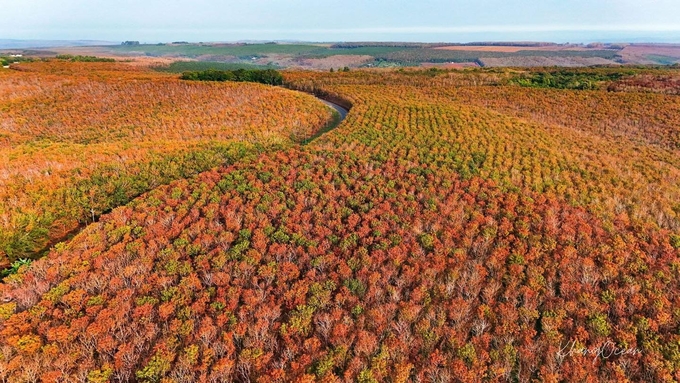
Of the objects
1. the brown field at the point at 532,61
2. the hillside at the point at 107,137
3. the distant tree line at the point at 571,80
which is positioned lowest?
the hillside at the point at 107,137

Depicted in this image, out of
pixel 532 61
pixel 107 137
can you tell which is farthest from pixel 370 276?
pixel 532 61

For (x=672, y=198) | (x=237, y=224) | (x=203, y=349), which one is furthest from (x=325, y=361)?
(x=672, y=198)

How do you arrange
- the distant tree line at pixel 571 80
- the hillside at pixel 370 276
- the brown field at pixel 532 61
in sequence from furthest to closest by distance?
the brown field at pixel 532 61
the distant tree line at pixel 571 80
the hillside at pixel 370 276

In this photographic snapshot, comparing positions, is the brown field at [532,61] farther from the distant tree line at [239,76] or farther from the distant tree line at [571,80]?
the distant tree line at [239,76]

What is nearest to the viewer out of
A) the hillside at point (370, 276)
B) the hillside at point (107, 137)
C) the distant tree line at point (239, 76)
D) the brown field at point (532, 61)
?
the hillside at point (370, 276)

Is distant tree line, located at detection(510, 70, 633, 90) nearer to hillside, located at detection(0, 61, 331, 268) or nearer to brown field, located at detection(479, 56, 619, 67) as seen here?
hillside, located at detection(0, 61, 331, 268)

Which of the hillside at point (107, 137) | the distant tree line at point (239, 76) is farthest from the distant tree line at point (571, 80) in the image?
the distant tree line at point (239, 76)

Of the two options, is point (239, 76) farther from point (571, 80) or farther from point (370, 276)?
point (571, 80)

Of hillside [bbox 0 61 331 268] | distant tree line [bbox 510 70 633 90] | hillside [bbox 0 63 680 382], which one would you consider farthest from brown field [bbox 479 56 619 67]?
hillside [bbox 0 63 680 382]

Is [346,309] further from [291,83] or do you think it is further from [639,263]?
[291,83]
